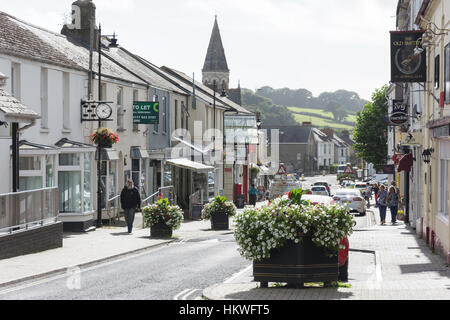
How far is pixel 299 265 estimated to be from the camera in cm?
1306

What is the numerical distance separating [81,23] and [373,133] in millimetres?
48230

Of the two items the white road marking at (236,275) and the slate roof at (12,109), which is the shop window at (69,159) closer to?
the slate roof at (12,109)

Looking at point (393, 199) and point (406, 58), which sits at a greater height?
point (406, 58)

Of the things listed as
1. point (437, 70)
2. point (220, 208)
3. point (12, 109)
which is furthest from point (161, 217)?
point (437, 70)

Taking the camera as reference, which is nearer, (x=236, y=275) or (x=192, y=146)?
(x=236, y=275)

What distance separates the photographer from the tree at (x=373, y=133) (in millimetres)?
79312

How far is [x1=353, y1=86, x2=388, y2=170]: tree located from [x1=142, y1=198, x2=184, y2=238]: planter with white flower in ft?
183

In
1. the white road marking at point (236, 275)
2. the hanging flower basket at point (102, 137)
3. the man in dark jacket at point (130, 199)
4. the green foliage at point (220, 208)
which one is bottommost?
the white road marking at point (236, 275)

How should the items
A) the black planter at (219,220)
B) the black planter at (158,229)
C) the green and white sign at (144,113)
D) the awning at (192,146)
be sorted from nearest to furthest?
the black planter at (158,229) < the black planter at (219,220) < the green and white sign at (144,113) < the awning at (192,146)

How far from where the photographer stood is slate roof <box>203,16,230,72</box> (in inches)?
4483

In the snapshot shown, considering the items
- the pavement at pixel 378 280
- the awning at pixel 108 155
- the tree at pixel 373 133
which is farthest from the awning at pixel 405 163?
the tree at pixel 373 133

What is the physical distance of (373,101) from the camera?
81.8m

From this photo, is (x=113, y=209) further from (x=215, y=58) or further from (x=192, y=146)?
(x=215, y=58)
